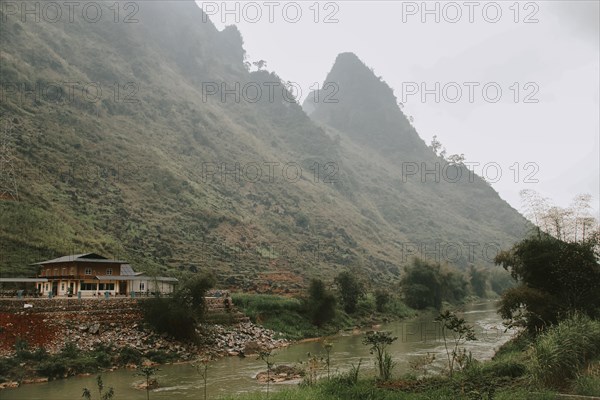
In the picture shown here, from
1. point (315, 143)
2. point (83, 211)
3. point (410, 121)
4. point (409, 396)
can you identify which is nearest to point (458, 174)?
point (410, 121)

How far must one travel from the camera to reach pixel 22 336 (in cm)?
2600

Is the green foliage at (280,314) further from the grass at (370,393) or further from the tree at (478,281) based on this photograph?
the tree at (478,281)

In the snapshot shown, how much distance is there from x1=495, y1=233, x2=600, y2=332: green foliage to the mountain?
35728 mm

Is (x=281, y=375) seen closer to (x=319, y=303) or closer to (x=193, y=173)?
(x=319, y=303)

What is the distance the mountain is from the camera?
58750 mm

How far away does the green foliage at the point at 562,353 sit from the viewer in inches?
555

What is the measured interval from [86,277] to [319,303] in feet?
70.1

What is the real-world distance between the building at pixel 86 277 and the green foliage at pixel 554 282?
25876 mm

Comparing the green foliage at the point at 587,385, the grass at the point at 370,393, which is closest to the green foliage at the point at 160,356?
the grass at the point at 370,393

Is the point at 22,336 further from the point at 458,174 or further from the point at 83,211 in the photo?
the point at 458,174

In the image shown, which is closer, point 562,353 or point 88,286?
point 562,353

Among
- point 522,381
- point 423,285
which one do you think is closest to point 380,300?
point 423,285

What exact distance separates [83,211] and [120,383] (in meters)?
41.9

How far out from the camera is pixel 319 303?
45.4 metres
